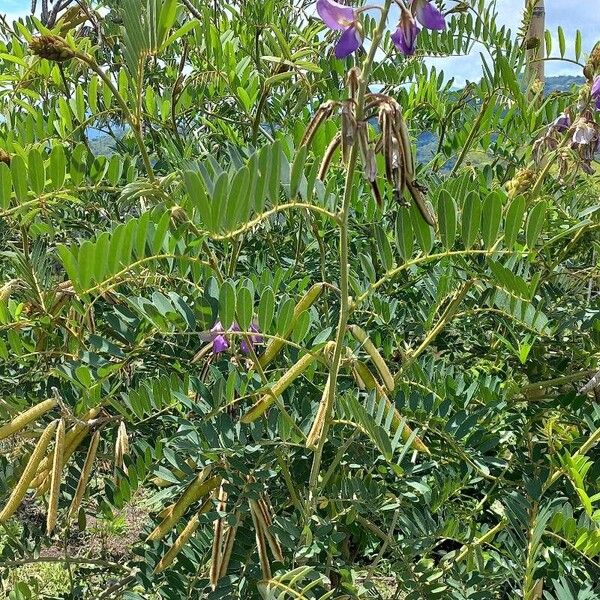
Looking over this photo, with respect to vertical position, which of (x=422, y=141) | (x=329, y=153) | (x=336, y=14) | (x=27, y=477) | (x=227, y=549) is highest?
(x=336, y=14)

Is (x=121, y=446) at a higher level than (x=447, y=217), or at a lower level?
lower

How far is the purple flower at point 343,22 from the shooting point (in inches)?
24.5

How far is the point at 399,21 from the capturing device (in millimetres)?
623

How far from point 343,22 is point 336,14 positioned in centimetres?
1

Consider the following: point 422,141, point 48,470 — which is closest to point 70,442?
point 48,470

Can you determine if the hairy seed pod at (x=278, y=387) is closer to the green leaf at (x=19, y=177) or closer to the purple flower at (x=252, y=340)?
the purple flower at (x=252, y=340)

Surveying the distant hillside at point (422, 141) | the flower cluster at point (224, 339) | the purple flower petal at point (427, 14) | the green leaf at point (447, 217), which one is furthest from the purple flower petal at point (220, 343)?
the distant hillside at point (422, 141)

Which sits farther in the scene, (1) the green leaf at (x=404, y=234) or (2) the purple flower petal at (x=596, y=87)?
(2) the purple flower petal at (x=596, y=87)

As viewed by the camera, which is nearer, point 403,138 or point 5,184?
point 403,138

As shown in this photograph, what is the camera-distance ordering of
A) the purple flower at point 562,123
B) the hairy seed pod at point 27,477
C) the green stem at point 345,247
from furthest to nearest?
the purple flower at point 562,123
the hairy seed pod at point 27,477
the green stem at point 345,247

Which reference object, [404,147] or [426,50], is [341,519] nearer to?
[404,147]

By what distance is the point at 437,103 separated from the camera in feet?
4.47

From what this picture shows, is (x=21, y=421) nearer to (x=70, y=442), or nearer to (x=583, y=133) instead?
(x=70, y=442)

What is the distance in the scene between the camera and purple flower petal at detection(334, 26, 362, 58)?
0.64 meters
